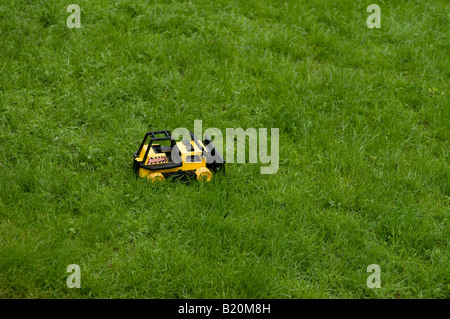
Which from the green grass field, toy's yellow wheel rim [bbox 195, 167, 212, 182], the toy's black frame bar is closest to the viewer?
the green grass field

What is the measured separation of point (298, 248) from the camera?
430 cm

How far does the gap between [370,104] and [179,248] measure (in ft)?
10.9

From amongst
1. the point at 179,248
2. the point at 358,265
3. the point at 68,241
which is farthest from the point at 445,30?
the point at 68,241

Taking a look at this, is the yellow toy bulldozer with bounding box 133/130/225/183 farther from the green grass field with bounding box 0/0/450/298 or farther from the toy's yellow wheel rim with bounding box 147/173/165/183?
the green grass field with bounding box 0/0/450/298

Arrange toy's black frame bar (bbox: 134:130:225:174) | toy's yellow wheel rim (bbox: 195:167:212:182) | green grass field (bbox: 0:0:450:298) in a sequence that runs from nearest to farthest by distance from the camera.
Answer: green grass field (bbox: 0:0:450:298)
toy's black frame bar (bbox: 134:130:225:174)
toy's yellow wheel rim (bbox: 195:167:212:182)

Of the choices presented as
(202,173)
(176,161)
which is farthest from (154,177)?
(202,173)

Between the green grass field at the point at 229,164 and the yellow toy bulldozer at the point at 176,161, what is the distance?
12 centimetres

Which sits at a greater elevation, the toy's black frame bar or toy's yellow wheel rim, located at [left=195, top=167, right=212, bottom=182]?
the toy's black frame bar

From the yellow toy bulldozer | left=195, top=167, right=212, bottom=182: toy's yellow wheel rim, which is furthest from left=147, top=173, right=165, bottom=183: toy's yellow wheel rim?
left=195, top=167, right=212, bottom=182: toy's yellow wheel rim

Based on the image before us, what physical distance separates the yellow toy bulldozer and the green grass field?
12cm

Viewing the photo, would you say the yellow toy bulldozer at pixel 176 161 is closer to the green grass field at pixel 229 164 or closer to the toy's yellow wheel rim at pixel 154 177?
the toy's yellow wheel rim at pixel 154 177

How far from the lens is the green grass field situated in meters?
4.08
